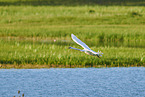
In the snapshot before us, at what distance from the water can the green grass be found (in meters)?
1.79

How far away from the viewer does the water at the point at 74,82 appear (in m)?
19.7

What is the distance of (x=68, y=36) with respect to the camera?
48312mm

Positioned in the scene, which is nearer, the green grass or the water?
the water

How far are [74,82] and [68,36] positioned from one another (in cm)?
2639

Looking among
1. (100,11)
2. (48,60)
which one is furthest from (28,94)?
(100,11)

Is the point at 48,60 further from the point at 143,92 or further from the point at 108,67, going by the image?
the point at 143,92

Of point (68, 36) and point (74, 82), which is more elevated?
point (68, 36)

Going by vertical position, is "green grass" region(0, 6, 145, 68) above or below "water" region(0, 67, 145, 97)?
above

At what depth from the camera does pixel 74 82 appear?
22.1 meters

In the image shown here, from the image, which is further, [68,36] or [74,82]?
[68,36]

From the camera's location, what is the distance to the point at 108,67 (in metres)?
26.3

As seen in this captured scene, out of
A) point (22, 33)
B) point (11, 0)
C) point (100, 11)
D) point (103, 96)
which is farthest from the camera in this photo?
point (11, 0)

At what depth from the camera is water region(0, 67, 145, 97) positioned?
19.7 meters

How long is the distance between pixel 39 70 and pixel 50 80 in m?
2.74
